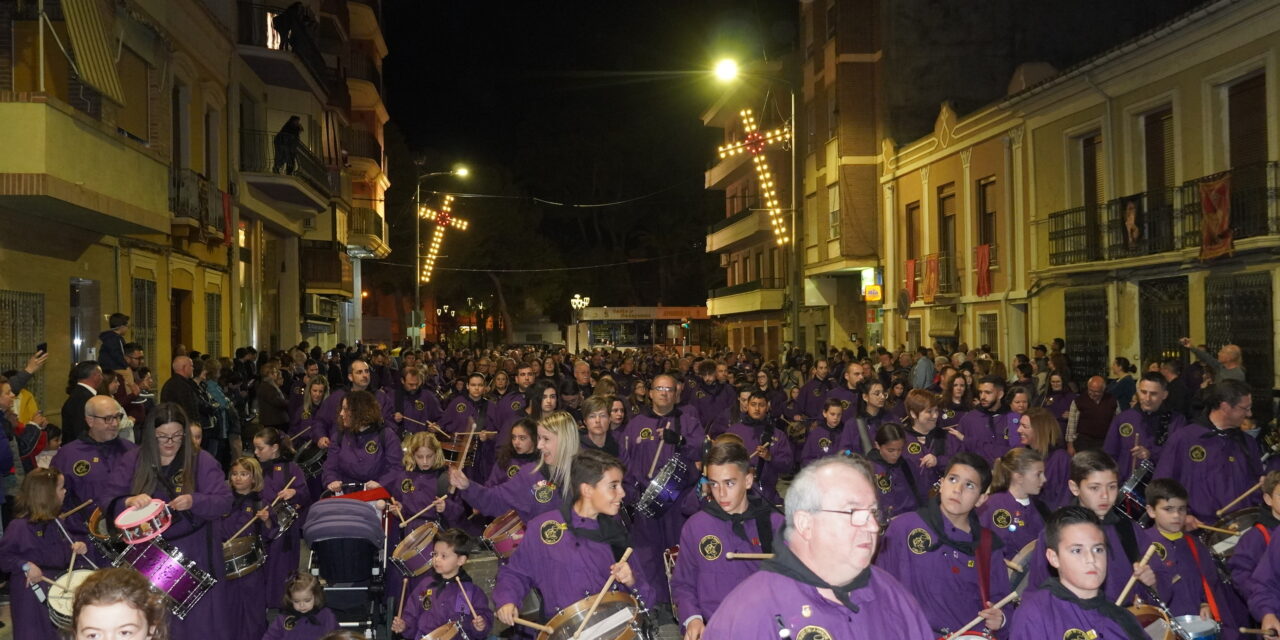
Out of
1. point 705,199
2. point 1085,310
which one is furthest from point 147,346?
point 705,199

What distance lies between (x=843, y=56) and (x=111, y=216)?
23.3m

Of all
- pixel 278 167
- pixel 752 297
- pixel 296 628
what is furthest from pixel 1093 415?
pixel 752 297

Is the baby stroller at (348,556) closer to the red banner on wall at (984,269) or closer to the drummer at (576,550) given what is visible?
the drummer at (576,550)

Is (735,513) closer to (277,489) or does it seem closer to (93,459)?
(93,459)

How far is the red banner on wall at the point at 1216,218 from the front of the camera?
17953 millimetres

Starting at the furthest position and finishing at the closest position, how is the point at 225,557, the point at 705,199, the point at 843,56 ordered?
the point at 705,199
the point at 843,56
the point at 225,557

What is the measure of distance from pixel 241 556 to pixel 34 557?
48.7 inches

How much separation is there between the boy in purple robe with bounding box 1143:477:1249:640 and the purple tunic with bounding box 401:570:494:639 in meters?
4.06

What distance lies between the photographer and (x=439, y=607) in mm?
7402

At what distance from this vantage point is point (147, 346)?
19156 millimetres

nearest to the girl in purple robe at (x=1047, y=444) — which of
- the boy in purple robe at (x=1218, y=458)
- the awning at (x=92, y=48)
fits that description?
the boy in purple robe at (x=1218, y=458)

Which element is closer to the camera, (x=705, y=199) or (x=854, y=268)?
(x=854, y=268)

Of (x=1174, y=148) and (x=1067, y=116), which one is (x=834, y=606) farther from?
(x=1067, y=116)

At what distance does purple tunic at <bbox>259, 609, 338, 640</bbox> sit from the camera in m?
7.34
